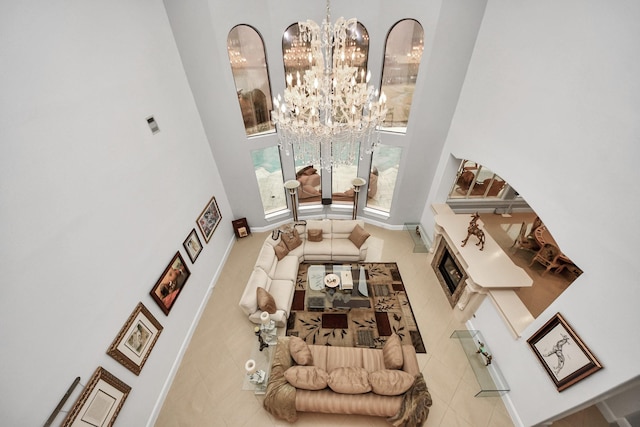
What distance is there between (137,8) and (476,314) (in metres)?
8.46

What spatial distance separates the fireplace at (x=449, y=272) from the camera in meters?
5.62

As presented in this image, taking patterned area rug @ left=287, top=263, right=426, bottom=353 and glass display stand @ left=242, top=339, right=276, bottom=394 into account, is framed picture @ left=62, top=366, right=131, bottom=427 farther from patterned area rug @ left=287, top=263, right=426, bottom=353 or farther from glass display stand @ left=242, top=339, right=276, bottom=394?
patterned area rug @ left=287, top=263, right=426, bottom=353

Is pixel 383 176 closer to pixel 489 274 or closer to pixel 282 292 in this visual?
pixel 489 274

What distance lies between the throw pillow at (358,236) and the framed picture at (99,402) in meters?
5.37

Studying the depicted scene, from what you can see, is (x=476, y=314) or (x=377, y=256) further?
(x=377, y=256)

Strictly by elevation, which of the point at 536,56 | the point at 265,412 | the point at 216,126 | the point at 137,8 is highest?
the point at 137,8

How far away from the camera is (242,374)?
16.1 ft

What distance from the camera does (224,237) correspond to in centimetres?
724

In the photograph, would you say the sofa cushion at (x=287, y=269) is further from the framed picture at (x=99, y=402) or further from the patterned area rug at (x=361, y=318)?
the framed picture at (x=99, y=402)

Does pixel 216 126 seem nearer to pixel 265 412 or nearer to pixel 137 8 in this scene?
pixel 137 8

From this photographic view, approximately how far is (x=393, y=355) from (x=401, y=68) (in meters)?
6.03

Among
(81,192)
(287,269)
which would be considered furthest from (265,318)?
(81,192)

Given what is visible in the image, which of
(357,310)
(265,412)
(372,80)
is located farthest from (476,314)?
(372,80)

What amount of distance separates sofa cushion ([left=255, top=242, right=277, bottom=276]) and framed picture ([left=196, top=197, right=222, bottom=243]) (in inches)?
55.2
